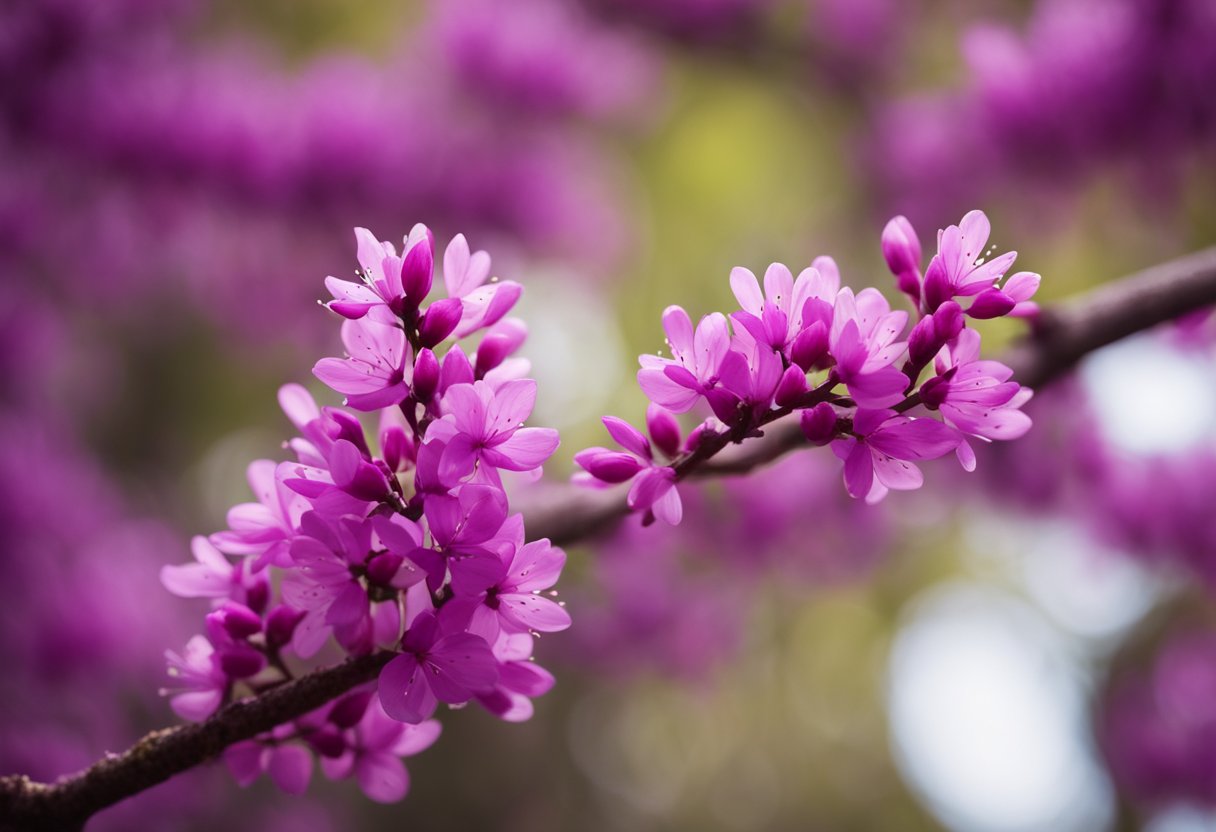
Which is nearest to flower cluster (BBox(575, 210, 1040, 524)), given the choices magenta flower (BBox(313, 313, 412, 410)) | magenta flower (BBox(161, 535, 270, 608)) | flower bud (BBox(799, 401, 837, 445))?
flower bud (BBox(799, 401, 837, 445))

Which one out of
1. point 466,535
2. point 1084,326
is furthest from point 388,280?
point 1084,326

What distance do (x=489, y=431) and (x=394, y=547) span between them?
0.53 feet

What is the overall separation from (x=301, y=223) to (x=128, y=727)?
1818mm

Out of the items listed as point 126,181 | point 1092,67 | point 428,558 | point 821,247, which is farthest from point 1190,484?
point 126,181

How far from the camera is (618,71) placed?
4043 millimetres

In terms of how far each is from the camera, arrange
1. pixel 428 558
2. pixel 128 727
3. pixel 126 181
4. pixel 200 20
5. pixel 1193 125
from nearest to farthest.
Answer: pixel 428 558
pixel 1193 125
pixel 128 727
pixel 126 181
pixel 200 20

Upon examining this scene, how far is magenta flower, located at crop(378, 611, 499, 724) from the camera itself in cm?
99

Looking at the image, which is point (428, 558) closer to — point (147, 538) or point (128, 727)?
point (128, 727)

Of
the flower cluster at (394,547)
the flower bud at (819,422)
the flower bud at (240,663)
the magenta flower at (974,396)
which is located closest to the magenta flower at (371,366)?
the flower cluster at (394,547)

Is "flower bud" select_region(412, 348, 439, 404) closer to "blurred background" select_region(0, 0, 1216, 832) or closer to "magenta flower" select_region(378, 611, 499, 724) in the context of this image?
"magenta flower" select_region(378, 611, 499, 724)

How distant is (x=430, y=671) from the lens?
3.33 ft

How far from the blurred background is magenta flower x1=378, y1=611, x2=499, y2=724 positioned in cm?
119

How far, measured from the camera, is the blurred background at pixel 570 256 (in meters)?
2.91

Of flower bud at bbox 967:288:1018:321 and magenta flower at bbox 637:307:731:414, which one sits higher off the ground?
flower bud at bbox 967:288:1018:321
